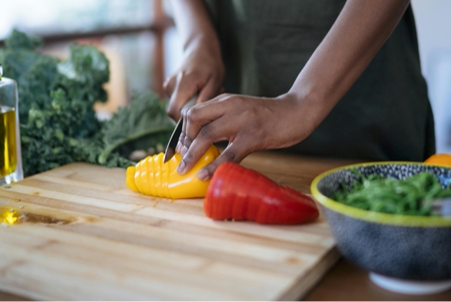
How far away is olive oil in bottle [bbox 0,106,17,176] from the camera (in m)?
1.46

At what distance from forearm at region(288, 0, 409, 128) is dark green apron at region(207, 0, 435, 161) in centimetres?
43

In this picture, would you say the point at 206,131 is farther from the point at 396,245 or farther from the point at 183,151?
the point at 396,245

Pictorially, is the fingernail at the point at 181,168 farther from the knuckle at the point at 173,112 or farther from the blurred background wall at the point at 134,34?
the blurred background wall at the point at 134,34

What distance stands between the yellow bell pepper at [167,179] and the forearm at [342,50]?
11.8 inches

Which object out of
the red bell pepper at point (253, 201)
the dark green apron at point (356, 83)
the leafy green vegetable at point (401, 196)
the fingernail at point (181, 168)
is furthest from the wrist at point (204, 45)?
the leafy green vegetable at point (401, 196)

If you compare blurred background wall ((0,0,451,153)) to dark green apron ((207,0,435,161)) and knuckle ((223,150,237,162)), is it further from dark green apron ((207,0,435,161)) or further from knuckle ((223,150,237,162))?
knuckle ((223,150,237,162))

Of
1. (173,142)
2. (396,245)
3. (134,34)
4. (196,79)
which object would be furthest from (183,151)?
(134,34)

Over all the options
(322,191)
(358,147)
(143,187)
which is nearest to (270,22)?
(358,147)

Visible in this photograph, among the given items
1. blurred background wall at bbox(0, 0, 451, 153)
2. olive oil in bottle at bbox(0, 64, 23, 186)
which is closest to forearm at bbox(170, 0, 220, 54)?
olive oil in bottle at bbox(0, 64, 23, 186)

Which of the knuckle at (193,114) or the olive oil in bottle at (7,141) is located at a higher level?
the knuckle at (193,114)

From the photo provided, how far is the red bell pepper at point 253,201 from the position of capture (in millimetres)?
1166

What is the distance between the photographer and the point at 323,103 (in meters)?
1.33

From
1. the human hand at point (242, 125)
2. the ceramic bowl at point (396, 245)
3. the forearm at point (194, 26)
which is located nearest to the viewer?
the ceramic bowl at point (396, 245)

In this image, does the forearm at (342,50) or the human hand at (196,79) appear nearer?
the forearm at (342,50)
